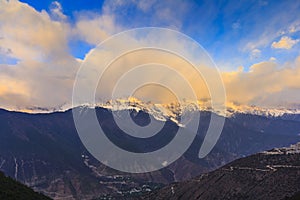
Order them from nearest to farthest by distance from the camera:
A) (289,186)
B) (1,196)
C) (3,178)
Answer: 1. (1,196)
2. (3,178)
3. (289,186)

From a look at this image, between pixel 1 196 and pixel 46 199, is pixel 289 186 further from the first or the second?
pixel 1 196

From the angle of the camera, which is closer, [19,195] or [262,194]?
[19,195]

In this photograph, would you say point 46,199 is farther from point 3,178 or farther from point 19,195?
point 3,178

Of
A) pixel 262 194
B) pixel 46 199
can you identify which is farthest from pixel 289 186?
pixel 46 199

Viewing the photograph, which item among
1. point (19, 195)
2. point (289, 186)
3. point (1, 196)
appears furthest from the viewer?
point (289, 186)

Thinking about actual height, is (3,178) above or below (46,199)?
above

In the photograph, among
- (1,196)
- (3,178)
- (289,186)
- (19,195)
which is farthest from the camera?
(289,186)

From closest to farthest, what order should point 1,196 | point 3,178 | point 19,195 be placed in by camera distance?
point 1,196
point 19,195
point 3,178

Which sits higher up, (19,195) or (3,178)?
(3,178)

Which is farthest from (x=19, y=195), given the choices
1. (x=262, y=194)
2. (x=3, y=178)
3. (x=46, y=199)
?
(x=262, y=194)
